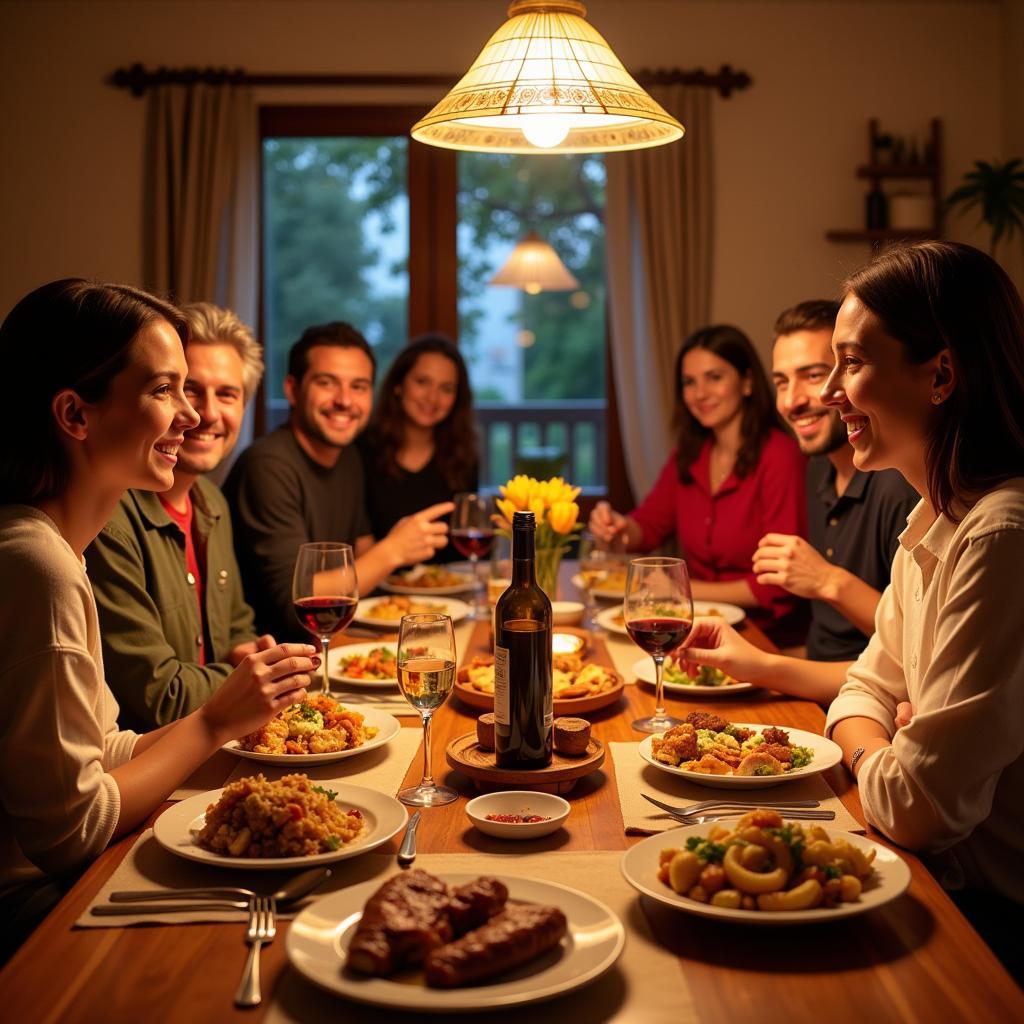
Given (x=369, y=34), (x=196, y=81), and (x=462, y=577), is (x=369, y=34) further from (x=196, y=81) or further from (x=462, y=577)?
(x=462, y=577)

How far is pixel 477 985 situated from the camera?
938 millimetres

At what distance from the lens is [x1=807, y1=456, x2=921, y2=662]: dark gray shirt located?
2.50 m

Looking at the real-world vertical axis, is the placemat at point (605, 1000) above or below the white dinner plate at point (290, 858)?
below

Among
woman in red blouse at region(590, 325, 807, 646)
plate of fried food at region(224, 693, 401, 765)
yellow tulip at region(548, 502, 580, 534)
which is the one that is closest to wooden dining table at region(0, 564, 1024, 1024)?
plate of fried food at region(224, 693, 401, 765)

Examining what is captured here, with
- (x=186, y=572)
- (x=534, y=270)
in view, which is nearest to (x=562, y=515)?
(x=186, y=572)

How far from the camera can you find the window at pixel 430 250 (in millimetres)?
5574

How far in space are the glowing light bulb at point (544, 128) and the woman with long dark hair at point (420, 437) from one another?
6.02ft

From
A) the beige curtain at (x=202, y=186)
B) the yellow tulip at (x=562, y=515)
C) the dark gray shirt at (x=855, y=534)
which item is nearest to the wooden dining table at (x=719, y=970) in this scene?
the yellow tulip at (x=562, y=515)

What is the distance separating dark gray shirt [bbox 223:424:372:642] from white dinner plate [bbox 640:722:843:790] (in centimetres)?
129

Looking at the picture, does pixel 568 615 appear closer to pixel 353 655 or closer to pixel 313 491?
pixel 353 655

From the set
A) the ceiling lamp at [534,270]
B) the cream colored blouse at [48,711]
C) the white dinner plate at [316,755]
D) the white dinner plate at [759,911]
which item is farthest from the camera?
the ceiling lamp at [534,270]

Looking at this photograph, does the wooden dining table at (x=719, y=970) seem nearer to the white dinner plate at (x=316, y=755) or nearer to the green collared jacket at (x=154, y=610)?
the white dinner plate at (x=316, y=755)

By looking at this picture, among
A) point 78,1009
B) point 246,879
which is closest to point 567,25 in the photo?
point 246,879

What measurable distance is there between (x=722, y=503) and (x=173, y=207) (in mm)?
3262
